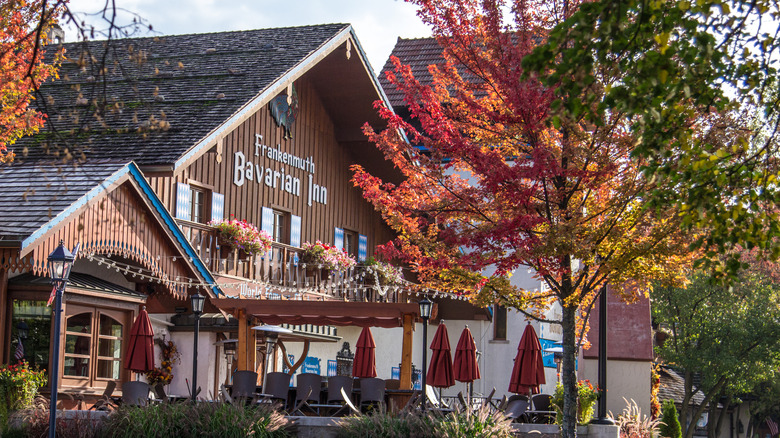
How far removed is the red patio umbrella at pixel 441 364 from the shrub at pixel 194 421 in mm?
4084

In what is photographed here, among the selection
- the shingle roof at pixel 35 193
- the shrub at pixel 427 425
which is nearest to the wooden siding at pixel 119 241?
the shingle roof at pixel 35 193

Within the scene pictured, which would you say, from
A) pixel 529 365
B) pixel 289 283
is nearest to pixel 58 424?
pixel 529 365

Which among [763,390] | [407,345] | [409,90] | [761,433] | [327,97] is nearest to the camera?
[409,90]

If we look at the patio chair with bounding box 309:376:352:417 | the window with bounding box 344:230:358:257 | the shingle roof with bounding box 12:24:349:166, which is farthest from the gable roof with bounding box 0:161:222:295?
the window with bounding box 344:230:358:257

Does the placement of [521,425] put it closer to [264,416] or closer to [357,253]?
[264,416]

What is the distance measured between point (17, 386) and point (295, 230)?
9631 millimetres

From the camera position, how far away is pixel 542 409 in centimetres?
1756

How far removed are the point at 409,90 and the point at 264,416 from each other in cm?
513

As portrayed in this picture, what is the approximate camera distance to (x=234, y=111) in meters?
17.9

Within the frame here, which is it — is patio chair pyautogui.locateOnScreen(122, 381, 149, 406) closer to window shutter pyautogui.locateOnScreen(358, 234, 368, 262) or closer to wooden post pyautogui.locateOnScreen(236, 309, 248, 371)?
wooden post pyautogui.locateOnScreen(236, 309, 248, 371)

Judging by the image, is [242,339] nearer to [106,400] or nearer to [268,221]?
[106,400]

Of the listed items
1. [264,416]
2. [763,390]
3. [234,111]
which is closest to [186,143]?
[234,111]

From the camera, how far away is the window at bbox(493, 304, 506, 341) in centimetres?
2786

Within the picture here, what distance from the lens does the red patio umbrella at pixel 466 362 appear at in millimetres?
16672
